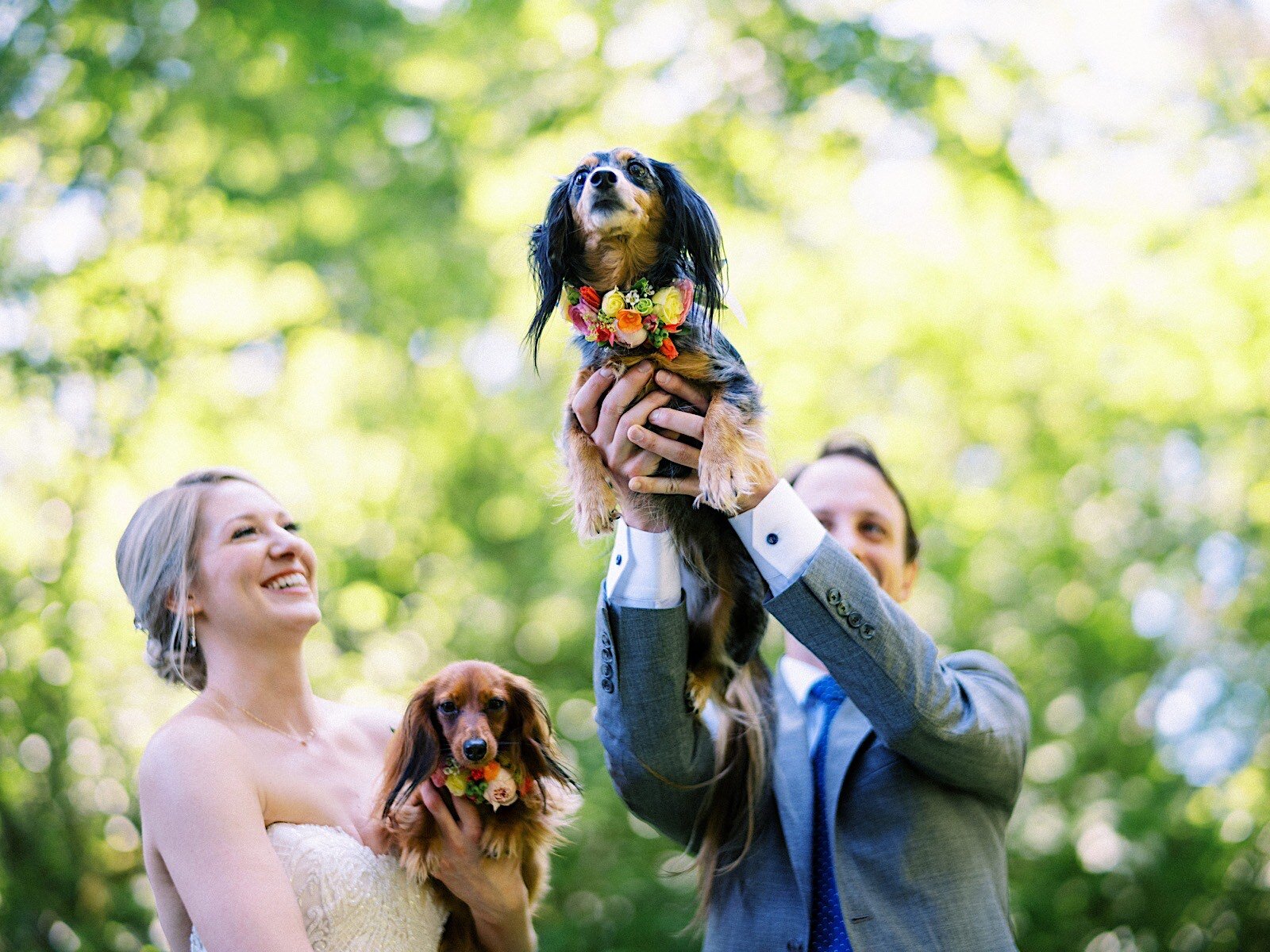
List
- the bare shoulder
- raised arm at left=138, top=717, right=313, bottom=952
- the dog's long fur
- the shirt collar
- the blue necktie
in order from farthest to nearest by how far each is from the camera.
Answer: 1. the shirt collar
2. the dog's long fur
3. the blue necktie
4. the bare shoulder
5. raised arm at left=138, top=717, right=313, bottom=952

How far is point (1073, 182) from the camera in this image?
6.36m

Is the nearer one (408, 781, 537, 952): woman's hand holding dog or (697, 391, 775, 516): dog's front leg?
(697, 391, 775, 516): dog's front leg

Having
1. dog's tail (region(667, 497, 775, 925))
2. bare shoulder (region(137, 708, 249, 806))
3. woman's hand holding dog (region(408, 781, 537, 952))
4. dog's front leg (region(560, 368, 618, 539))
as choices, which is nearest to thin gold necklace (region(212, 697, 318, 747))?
bare shoulder (region(137, 708, 249, 806))

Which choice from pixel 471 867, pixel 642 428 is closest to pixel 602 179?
pixel 642 428

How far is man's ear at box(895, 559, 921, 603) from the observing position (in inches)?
115

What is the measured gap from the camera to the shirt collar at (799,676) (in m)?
2.68

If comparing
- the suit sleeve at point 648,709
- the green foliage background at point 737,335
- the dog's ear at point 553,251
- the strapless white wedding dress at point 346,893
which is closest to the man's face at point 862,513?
the suit sleeve at point 648,709

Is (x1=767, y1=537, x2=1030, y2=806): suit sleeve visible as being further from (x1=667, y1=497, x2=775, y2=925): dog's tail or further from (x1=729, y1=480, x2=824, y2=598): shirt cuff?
(x1=667, y1=497, x2=775, y2=925): dog's tail

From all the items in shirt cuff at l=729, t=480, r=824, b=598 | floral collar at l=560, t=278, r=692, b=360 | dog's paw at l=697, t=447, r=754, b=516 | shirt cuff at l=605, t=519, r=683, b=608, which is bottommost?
shirt cuff at l=605, t=519, r=683, b=608

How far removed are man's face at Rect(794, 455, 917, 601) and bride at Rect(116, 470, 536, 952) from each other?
45.7 inches

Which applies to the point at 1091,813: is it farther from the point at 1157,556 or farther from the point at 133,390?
the point at 133,390

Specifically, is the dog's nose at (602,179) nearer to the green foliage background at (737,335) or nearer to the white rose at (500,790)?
the white rose at (500,790)

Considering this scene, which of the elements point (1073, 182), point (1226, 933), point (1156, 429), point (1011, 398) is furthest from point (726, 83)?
point (1226, 933)

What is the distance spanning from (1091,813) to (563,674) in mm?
3162
